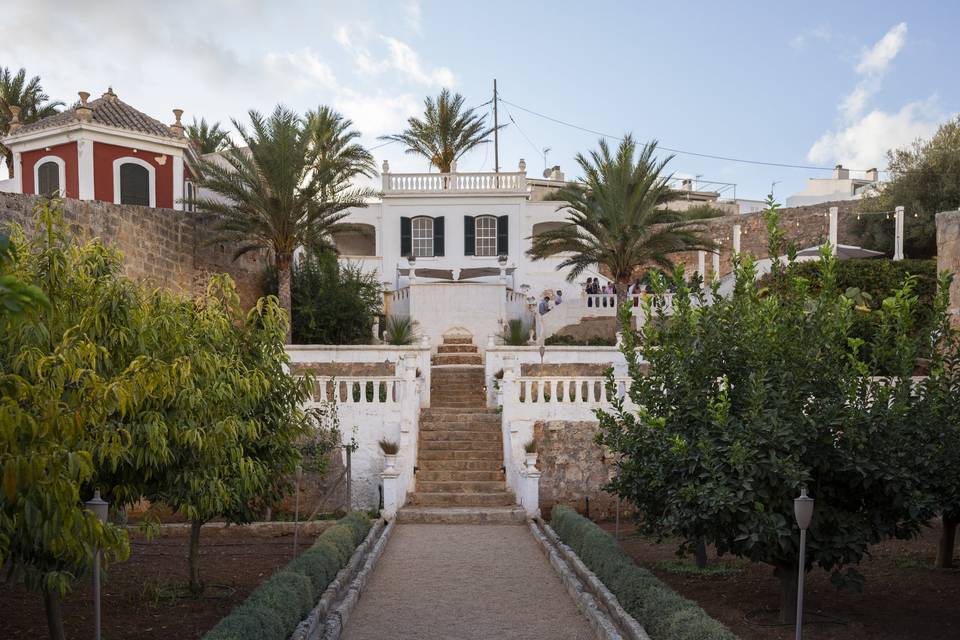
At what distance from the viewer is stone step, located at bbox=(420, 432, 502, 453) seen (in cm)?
1820

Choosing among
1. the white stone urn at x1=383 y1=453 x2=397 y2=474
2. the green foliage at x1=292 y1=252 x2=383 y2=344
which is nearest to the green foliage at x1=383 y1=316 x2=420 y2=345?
the green foliage at x1=292 y1=252 x2=383 y2=344

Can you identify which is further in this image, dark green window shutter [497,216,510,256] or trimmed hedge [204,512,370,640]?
dark green window shutter [497,216,510,256]

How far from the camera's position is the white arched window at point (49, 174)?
2738 centimetres

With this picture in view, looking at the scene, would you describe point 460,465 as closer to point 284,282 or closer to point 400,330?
point 284,282

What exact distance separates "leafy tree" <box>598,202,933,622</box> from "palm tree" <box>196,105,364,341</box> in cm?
1590

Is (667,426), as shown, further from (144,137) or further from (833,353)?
(144,137)

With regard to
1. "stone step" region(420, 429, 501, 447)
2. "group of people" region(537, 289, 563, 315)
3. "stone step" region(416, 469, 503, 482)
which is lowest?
"stone step" region(416, 469, 503, 482)

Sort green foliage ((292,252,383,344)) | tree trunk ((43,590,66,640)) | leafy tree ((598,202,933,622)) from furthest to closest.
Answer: green foliage ((292,252,383,344)) < leafy tree ((598,202,933,622)) < tree trunk ((43,590,66,640))

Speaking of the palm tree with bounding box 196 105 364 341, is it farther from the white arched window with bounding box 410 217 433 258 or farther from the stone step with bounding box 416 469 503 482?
the white arched window with bounding box 410 217 433 258

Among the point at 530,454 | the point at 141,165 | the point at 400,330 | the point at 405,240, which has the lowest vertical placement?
the point at 530,454

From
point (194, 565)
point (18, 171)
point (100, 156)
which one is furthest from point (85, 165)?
point (194, 565)

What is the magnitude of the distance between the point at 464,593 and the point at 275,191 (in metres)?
15.6

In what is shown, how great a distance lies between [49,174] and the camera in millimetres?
27641

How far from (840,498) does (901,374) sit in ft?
4.64
